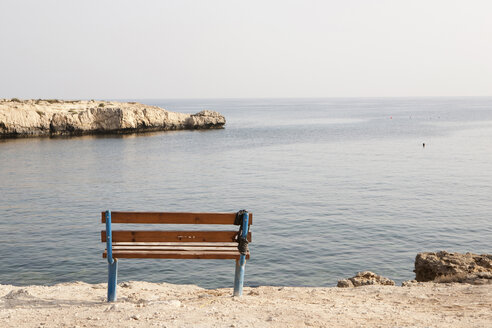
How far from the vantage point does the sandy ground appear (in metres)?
7.02

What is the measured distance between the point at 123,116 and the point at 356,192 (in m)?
59.2

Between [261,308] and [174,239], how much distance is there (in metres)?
1.84

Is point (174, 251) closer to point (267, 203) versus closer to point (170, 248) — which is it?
point (170, 248)

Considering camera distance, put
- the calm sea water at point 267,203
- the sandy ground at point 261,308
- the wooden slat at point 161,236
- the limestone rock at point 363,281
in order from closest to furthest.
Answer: the sandy ground at point 261,308, the wooden slat at point 161,236, the limestone rock at point 363,281, the calm sea water at point 267,203

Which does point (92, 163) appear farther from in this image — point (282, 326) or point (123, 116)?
point (282, 326)

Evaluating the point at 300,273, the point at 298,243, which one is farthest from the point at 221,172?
the point at 300,273

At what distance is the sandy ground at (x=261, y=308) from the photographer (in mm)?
7020

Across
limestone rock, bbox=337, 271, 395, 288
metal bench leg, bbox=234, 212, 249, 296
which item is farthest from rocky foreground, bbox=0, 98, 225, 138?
metal bench leg, bbox=234, 212, 249, 296

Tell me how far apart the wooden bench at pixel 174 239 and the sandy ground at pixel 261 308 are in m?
0.71

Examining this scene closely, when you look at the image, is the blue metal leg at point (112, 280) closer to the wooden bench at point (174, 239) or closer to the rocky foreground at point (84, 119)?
the wooden bench at point (174, 239)

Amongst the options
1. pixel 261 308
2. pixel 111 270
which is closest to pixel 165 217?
pixel 111 270

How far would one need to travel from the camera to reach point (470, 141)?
67500 millimetres

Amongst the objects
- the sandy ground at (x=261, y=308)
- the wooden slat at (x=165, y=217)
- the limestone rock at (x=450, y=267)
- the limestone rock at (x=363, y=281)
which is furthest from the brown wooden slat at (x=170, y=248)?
the limestone rock at (x=450, y=267)

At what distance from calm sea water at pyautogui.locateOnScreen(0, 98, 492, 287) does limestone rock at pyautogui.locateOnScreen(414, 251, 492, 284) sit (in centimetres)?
368
